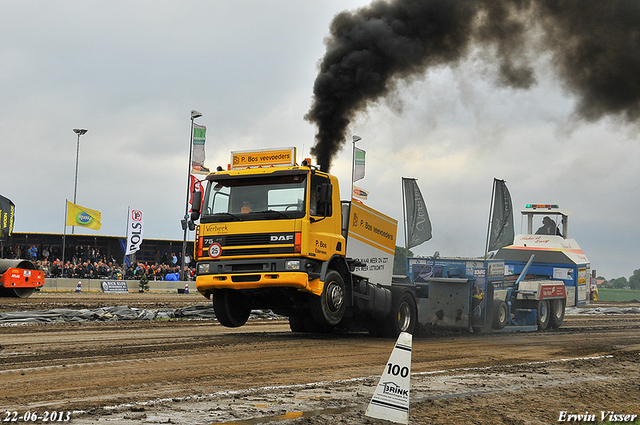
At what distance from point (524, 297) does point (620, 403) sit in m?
11.4

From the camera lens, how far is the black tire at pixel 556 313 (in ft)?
63.6

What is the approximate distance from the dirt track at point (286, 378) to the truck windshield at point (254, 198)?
2.30m

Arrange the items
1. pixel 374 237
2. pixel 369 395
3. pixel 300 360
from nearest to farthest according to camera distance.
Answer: pixel 369 395, pixel 300 360, pixel 374 237

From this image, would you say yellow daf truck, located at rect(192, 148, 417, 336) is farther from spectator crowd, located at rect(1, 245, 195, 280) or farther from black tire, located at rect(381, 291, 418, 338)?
spectator crowd, located at rect(1, 245, 195, 280)

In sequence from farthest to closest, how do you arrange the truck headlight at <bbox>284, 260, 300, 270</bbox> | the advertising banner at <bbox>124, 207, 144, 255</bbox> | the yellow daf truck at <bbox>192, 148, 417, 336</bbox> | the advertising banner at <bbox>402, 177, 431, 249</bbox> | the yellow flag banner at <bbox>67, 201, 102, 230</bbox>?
1. the yellow flag banner at <bbox>67, 201, 102, 230</bbox>
2. the advertising banner at <bbox>124, 207, 144, 255</bbox>
3. the advertising banner at <bbox>402, 177, 431, 249</bbox>
4. the yellow daf truck at <bbox>192, 148, 417, 336</bbox>
5. the truck headlight at <bbox>284, 260, 300, 270</bbox>

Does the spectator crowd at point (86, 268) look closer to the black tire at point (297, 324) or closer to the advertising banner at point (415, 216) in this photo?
the advertising banner at point (415, 216)

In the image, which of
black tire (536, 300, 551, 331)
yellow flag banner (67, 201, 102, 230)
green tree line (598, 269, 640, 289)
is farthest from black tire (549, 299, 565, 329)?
green tree line (598, 269, 640, 289)

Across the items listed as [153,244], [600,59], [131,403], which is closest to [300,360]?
[131,403]

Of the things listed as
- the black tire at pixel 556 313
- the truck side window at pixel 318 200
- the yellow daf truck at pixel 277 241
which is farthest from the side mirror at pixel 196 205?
the black tire at pixel 556 313

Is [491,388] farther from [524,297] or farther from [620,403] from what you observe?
[524,297]

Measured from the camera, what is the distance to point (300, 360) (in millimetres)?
9344

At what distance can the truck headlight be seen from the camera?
11.2m

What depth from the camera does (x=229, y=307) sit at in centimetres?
1255

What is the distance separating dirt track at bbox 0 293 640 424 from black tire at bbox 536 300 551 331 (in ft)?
16.1
